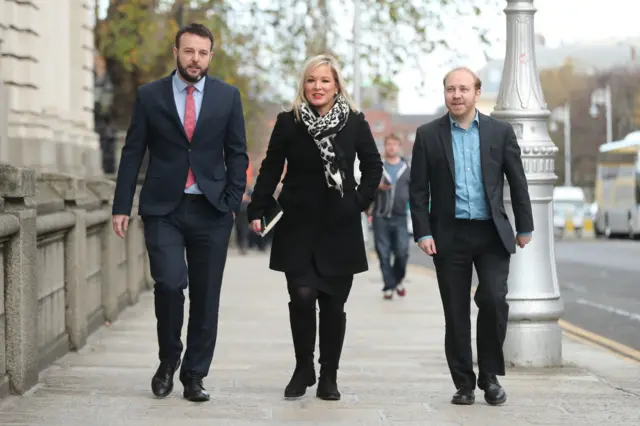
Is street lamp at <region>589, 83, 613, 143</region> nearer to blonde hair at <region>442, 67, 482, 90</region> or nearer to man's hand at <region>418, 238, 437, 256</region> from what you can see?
blonde hair at <region>442, 67, 482, 90</region>

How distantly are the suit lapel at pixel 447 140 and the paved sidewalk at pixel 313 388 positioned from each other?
127 centimetres

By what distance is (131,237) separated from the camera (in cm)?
1556

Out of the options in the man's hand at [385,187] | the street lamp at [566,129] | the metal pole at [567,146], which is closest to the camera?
the man's hand at [385,187]

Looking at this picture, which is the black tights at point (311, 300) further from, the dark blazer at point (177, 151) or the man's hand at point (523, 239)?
the man's hand at point (523, 239)

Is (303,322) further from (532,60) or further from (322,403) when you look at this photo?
(532,60)

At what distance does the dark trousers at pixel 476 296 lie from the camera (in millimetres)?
7961

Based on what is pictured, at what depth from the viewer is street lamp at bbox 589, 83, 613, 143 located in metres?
98.5

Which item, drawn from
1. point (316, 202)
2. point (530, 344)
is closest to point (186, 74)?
point (316, 202)

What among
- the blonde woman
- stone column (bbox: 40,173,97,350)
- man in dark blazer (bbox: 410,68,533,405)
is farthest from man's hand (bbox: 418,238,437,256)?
stone column (bbox: 40,173,97,350)

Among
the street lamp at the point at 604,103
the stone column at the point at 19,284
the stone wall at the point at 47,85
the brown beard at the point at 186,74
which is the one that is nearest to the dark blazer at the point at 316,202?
the brown beard at the point at 186,74

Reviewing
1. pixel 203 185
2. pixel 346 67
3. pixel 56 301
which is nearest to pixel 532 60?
pixel 203 185

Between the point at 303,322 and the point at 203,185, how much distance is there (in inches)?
37.1

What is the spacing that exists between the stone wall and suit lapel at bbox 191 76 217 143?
583 cm

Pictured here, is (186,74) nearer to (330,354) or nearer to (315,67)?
(315,67)
